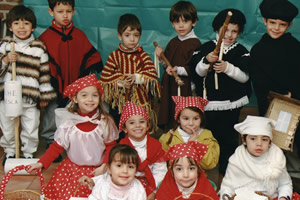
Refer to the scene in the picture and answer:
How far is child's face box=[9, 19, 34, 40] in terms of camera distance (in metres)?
4.24

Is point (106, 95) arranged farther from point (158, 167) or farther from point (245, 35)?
point (245, 35)

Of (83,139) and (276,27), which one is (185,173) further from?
(276,27)

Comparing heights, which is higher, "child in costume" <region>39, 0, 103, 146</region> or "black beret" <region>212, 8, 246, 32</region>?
"black beret" <region>212, 8, 246, 32</region>

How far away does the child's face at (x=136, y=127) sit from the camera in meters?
3.73

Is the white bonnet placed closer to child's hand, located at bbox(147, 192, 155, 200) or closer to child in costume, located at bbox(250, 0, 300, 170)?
child in costume, located at bbox(250, 0, 300, 170)

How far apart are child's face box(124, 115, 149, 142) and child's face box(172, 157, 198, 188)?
19.1 inches

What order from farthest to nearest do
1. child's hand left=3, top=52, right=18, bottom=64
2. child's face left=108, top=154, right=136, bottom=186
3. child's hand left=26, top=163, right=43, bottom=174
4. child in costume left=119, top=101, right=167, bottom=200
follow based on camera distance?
child's hand left=3, top=52, right=18, bottom=64 → child in costume left=119, top=101, right=167, bottom=200 → child's hand left=26, top=163, right=43, bottom=174 → child's face left=108, top=154, right=136, bottom=186

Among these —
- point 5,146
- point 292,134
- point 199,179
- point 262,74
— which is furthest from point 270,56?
point 5,146

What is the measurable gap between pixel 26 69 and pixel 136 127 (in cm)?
121

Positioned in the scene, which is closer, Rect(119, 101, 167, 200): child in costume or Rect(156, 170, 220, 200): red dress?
Rect(156, 170, 220, 200): red dress

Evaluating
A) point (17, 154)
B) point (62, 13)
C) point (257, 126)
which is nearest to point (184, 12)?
point (62, 13)

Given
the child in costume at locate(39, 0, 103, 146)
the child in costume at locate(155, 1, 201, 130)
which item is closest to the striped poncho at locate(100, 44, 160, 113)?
the child in costume at locate(155, 1, 201, 130)

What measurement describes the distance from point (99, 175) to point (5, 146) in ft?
4.66

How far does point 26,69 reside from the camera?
4297 mm
